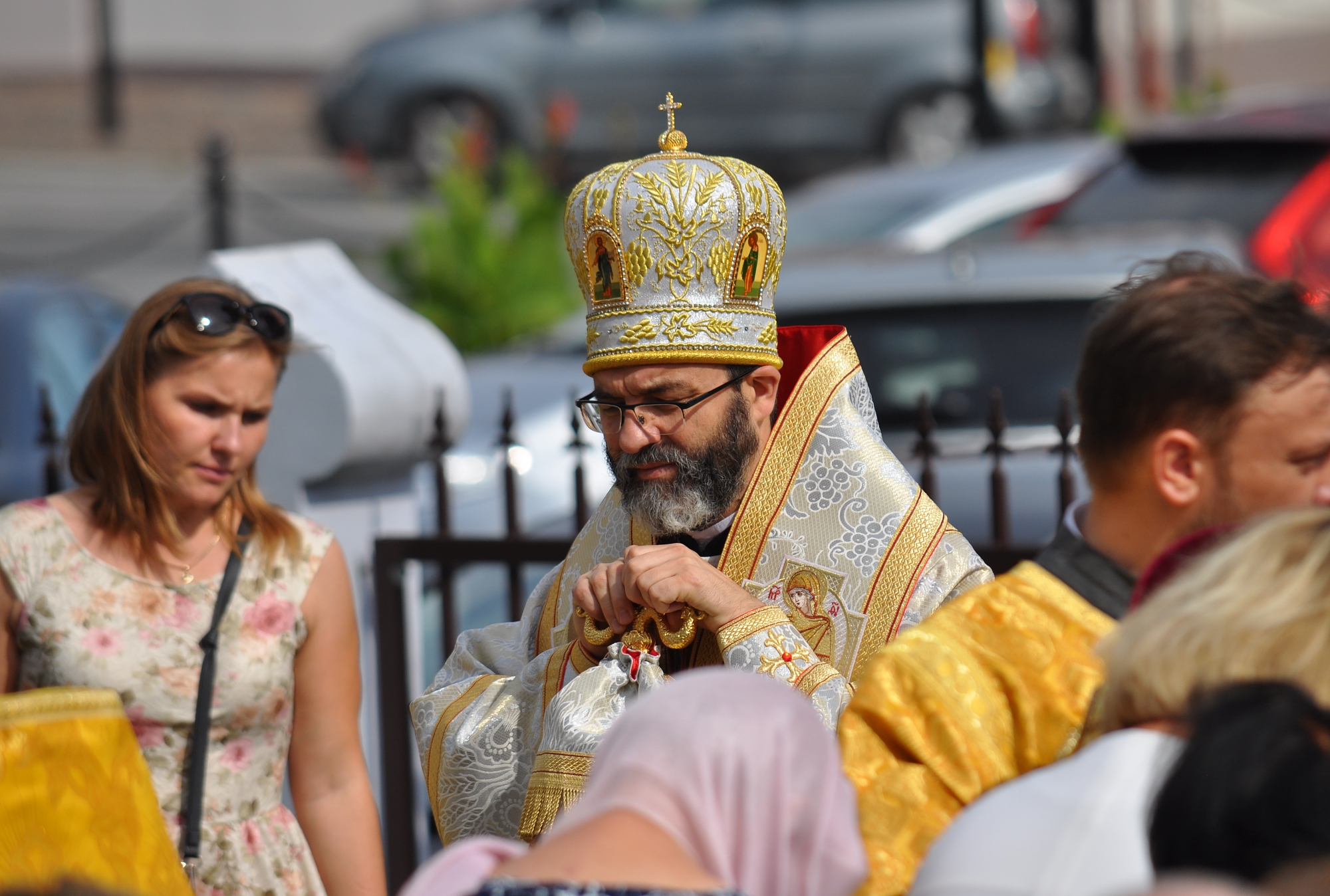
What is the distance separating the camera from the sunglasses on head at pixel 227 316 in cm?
334

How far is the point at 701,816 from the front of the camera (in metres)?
1.59

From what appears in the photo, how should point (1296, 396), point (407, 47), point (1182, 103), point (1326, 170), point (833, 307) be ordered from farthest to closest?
point (407, 47) → point (1182, 103) → point (1326, 170) → point (833, 307) → point (1296, 396)

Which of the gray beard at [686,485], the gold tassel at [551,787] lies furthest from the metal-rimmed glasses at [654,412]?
the gold tassel at [551,787]

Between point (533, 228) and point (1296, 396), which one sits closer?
point (1296, 396)

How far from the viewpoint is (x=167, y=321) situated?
3334 millimetres

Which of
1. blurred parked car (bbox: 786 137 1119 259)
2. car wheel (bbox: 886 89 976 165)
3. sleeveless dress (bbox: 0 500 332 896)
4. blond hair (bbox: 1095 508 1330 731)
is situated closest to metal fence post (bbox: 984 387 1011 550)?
sleeveless dress (bbox: 0 500 332 896)

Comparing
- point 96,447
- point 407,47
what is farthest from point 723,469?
point 407,47

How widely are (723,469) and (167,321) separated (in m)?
1.18

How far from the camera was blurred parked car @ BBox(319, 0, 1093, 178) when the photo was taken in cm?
1430

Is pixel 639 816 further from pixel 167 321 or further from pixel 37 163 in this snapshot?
pixel 37 163

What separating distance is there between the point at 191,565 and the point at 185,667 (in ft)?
0.73

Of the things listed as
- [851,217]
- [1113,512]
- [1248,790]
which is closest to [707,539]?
[1113,512]

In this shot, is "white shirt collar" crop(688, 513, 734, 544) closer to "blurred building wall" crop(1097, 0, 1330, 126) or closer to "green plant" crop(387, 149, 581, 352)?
"green plant" crop(387, 149, 581, 352)

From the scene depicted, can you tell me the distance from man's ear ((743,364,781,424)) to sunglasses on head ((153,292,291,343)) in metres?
1.02
